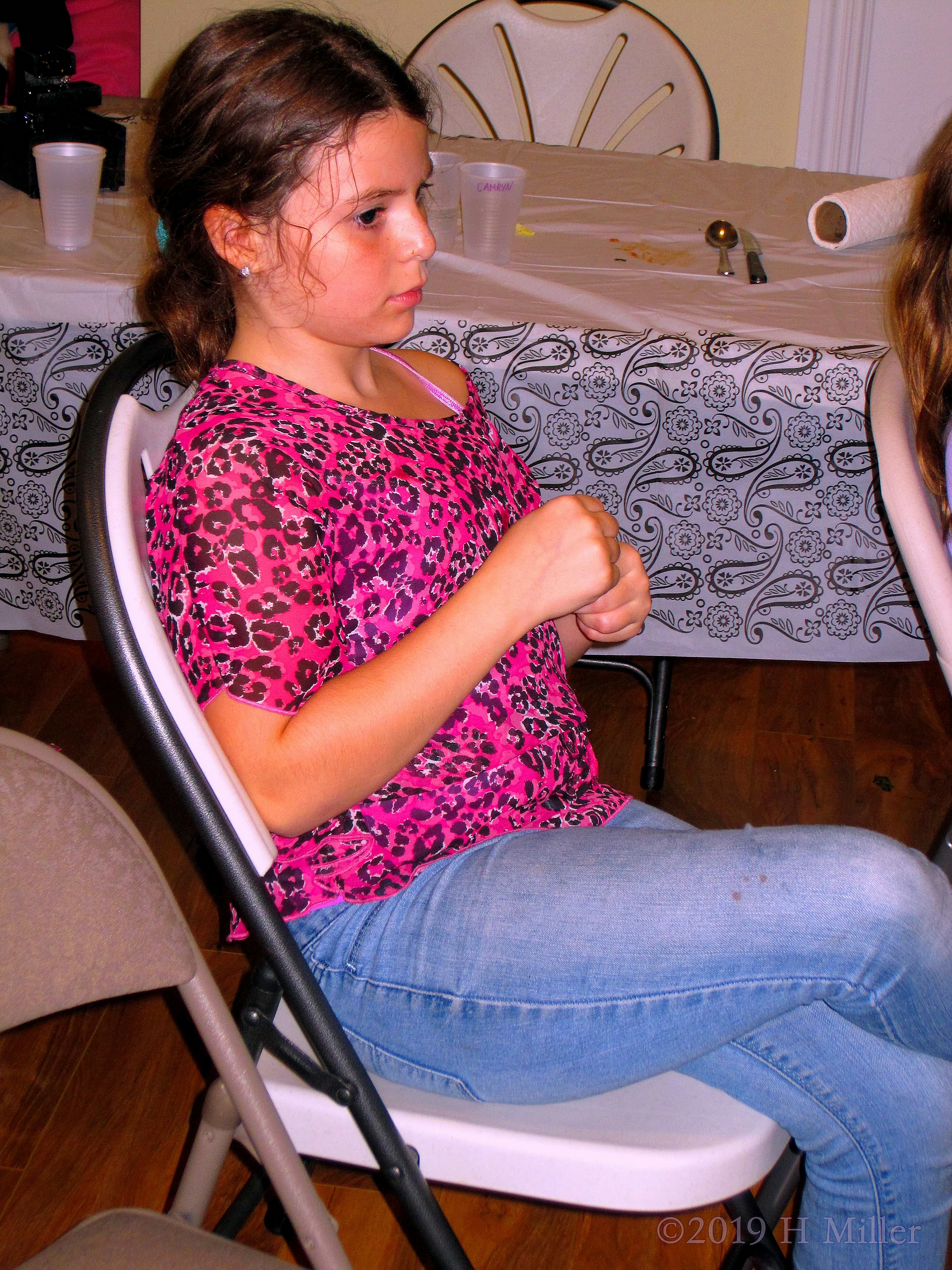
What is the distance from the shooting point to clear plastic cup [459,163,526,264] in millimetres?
1457

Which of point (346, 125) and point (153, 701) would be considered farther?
point (346, 125)

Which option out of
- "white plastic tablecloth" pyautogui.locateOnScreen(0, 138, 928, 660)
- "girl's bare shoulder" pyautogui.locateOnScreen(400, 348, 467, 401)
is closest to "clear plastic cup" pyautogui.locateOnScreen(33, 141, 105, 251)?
"white plastic tablecloth" pyautogui.locateOnScreen(0, 138, 928, 660)

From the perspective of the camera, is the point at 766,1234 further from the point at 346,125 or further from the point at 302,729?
the point at 346,125

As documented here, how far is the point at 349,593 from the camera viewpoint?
0.83m

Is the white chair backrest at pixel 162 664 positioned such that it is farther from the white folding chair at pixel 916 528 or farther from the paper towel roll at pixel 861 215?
the paper towel roll at pixel 861 215

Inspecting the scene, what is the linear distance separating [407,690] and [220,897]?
0.91m

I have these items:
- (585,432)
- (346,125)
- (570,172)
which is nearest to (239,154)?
(346,125)

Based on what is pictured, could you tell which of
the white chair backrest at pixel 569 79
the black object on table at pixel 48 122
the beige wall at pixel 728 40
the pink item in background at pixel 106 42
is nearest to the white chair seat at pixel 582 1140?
the black object on table at pixel 48 122

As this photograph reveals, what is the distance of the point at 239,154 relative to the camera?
2.64 ft

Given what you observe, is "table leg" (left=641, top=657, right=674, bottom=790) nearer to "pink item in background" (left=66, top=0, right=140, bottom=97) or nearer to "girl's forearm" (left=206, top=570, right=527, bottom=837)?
"girl's forearm" (left=206, top=570, right=527, bottom=837)

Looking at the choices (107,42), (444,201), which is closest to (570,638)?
(444,201)

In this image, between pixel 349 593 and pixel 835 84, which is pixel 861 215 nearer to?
pixel 349 593

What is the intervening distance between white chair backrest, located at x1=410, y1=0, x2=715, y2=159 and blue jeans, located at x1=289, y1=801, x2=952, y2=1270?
1875 millimetres

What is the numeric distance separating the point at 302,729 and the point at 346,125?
435 millimetres
